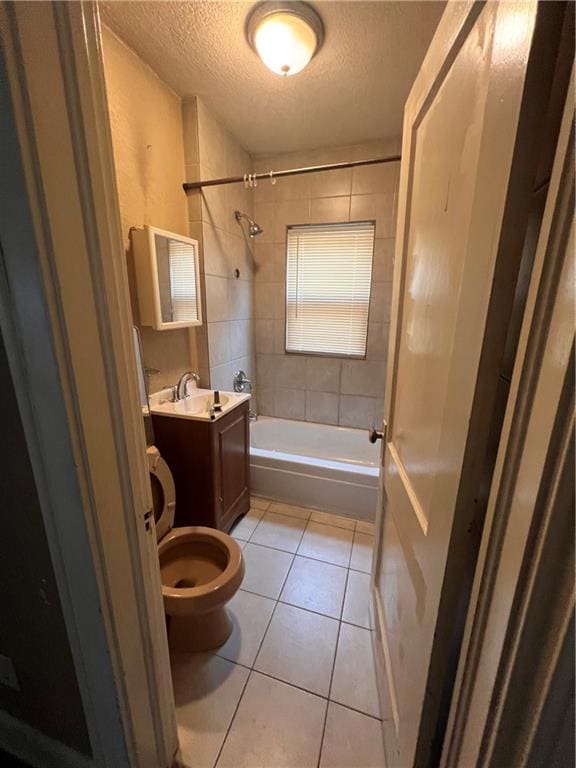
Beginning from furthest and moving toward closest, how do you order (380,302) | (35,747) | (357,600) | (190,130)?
(380,302) < (190,130) < (357,600) < (35,747)

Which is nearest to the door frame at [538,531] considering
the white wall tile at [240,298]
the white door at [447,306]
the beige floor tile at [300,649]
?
the white door at [447,306]

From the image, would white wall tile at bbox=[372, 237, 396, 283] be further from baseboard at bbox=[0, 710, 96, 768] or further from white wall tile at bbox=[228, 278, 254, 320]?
baseboard at bbox=[0, 710, 96, 768]

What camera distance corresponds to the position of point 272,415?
10.0 feet

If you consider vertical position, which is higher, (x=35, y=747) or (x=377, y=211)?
(x=377, y=211)

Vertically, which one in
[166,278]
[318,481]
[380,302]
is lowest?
[318,481]

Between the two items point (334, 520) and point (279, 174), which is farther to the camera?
point (334, 520)

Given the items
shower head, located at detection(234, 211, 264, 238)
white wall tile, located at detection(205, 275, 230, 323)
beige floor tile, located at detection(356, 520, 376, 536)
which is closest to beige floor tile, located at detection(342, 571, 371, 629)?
beige floor tile, located at detection(356, 520, 376, 536)

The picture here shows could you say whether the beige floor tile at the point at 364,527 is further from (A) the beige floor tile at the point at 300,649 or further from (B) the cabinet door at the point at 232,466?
(B) the cabinet door at the point at 232,466

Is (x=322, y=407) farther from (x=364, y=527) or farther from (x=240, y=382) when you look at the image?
(x=364, y=527)

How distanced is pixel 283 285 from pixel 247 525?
196cm

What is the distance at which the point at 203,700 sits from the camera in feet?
3.66

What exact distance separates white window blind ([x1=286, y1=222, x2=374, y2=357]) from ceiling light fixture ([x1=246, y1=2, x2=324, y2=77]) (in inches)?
47.0

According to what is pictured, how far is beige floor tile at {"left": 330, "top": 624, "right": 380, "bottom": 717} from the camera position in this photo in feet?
3.66

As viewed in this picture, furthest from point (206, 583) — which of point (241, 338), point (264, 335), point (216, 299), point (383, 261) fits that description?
point (383, 261)
